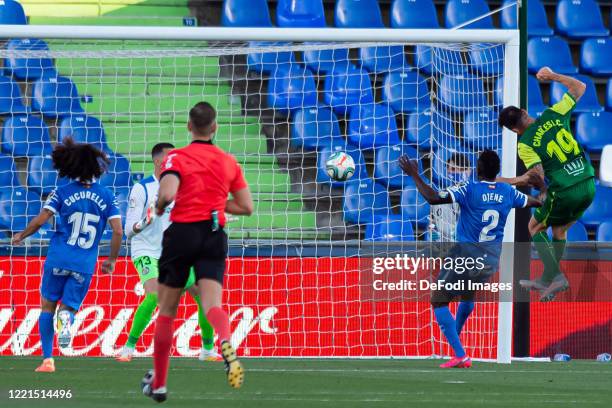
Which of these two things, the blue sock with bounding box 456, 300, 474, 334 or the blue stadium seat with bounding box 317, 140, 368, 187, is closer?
the blue sock with bounding box 456, 300, 474, 334

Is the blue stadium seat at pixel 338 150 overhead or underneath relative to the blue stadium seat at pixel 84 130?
underneath

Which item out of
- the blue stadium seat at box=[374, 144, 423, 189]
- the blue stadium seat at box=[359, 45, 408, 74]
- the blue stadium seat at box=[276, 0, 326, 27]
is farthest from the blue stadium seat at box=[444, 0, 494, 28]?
the blue stadium seat at box=[374, 144, 423, 189]

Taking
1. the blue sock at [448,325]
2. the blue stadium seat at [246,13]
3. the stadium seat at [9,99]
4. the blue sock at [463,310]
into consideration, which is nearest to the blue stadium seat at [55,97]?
the stadium seat at [9,99]

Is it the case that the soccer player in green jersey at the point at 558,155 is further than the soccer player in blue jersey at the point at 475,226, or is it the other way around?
the soccer player in blue jersey at the point at 475,226

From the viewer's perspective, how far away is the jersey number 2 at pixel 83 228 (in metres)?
9.48

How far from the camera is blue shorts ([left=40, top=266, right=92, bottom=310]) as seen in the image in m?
9.45

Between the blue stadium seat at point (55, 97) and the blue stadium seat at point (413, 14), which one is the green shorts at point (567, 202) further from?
the blue stadium seat at point (413, 14)

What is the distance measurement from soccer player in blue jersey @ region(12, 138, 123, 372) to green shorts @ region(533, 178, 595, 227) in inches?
141

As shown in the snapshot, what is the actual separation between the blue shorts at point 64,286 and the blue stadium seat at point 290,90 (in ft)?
17.0

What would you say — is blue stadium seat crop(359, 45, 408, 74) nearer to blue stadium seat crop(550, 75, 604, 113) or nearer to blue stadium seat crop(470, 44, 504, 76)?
blue stadium seat crop(470, 44, 504, 76)

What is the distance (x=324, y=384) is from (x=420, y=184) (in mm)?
2371

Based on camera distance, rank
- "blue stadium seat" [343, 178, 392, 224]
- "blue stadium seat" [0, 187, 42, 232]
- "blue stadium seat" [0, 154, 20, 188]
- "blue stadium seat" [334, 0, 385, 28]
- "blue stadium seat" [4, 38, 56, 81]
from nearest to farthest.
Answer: "blue stadium seat" [0, 187, 42, 232] → "blue stadium seat" [0, 154, 20, 188] → "blue stadium seat" [343, 178, 392, 224] → "blue stadium seat" [4, 38, 56, 81] → "blue stadium seat" [334, 0, 385, 28]

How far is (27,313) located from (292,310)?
107 inches

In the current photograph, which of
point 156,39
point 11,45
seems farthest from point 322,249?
point 11,45
